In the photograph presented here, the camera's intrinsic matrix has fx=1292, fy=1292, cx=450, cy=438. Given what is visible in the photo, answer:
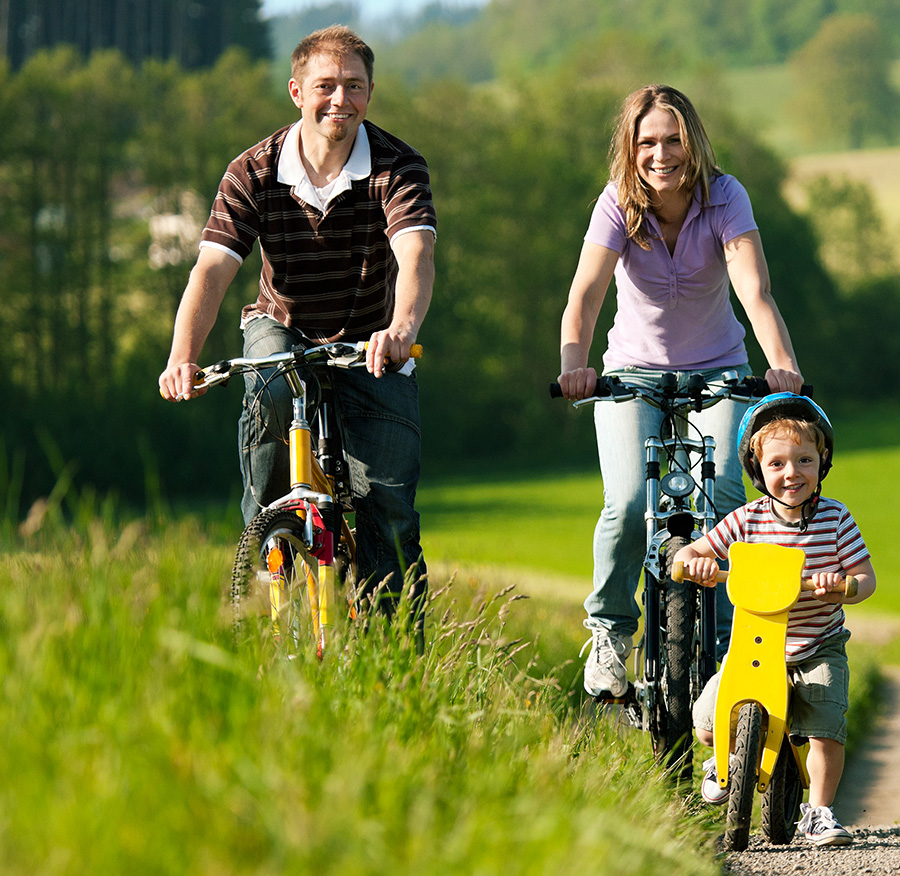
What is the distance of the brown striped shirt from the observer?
14.9 feet

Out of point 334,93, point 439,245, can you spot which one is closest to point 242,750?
point 334,93

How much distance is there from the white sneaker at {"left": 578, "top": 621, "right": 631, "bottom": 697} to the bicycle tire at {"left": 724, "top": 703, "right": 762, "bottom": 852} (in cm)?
82

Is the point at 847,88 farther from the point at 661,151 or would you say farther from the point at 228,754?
the point at 228,754

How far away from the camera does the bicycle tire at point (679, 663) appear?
422 centimetres

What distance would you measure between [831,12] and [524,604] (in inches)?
4626

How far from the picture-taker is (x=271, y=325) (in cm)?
460

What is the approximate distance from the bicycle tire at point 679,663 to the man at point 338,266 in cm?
87

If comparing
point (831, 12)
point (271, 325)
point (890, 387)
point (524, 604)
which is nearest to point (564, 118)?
point (890, 387)

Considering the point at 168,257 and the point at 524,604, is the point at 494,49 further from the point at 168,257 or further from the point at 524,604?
the point at 524,604

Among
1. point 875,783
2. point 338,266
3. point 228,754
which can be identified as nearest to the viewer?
point 228,754

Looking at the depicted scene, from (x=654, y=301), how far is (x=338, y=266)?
1.16m

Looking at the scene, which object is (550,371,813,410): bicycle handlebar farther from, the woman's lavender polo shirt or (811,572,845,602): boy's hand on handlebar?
(811,572,845,602): boy's hand on handlebar

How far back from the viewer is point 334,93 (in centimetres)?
433

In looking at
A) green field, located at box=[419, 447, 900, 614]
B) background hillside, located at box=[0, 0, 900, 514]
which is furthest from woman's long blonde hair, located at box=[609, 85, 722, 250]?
background hillside, located at box=[0, 0, 900, 514]
